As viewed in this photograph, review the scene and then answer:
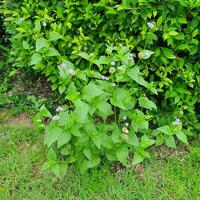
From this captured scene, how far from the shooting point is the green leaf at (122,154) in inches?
115

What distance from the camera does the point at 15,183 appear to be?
3.10 meters

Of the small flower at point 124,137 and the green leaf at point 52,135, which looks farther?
the small flower at point 124,137

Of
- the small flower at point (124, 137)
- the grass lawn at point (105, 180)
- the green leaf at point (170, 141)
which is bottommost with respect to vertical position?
the grass lawn at point (105, 180)

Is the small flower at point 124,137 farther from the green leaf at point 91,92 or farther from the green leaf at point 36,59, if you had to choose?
the green leaf at point 36,59

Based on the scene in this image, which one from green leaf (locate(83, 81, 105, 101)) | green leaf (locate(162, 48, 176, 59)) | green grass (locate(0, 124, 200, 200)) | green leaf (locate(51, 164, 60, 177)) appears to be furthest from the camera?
green leaf (locate(162, 48, 176, 59))

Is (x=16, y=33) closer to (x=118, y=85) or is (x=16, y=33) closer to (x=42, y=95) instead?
(x=42, y=95)

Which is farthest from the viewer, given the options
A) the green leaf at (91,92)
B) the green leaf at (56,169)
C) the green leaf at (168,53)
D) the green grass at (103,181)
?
the green leaf at (168,53)

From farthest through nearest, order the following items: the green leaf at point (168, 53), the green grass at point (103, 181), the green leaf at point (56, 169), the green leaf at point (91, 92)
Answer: the green leaf at point (168, 53) < the green grass at point (103, 181) < the green leaf at point (56, 169) < the green leaf at point (91, 92)

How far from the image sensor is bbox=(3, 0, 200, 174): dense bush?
2.87 m

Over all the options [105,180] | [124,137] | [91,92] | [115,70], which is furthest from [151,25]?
[105,180]

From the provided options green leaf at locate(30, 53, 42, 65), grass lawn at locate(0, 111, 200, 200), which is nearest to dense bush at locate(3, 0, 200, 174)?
green leaf at locate(30, 53, 42, 65)

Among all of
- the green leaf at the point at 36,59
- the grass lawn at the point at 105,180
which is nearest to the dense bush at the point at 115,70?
the green leaf at the point at 36,59

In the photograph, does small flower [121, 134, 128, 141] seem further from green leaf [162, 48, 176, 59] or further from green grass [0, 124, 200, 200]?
green leaf [162, 48, 176, 59]

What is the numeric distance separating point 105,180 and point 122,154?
271 millimetres
